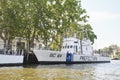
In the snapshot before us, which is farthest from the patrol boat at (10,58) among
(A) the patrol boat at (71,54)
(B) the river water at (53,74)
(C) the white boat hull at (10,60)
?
(B) the river water at (53,74)

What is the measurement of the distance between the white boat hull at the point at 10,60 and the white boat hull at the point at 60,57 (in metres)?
5.74

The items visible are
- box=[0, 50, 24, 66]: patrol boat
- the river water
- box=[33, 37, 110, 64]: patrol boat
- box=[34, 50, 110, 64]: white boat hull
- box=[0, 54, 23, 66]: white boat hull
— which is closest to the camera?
the river water

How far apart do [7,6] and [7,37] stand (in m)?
6.23

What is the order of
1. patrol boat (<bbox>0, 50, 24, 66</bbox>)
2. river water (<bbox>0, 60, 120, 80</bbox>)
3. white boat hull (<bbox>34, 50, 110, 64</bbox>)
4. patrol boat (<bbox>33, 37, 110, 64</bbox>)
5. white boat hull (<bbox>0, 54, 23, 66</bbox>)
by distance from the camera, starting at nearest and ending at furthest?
river water (<bbox>0, 60, 120, 80</bbox>) < white boat hull (<bbox>0, 54, 23, 66</bbox>) < patrol boat (<bbox>0, 50, 24, 66</bbox>) < white boat hull (<bbox>34, 50, 110, 64</bbox>) < patrol boat (<bbox>33, 37, 110, 64</bbox>)

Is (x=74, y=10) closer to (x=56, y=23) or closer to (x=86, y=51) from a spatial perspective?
(x=56, y=23)

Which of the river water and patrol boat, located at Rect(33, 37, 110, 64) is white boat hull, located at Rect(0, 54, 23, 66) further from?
the river water

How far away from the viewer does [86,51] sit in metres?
80.3

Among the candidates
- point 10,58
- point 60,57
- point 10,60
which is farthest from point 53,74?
point 60,57

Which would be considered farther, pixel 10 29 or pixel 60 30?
pixel 60 30

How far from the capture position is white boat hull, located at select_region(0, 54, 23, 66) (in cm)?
4527

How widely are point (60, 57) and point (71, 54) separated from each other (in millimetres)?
4761

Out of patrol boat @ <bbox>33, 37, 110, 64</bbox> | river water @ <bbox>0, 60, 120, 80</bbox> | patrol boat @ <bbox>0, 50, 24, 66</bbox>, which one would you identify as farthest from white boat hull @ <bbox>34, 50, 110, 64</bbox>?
river water @ <bbox>0, 60, 120, 80</bbox>

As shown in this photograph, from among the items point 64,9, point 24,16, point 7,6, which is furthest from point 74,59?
point 7,6

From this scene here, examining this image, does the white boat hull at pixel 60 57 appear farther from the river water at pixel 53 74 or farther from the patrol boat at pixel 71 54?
the river water at pixel 53 74
